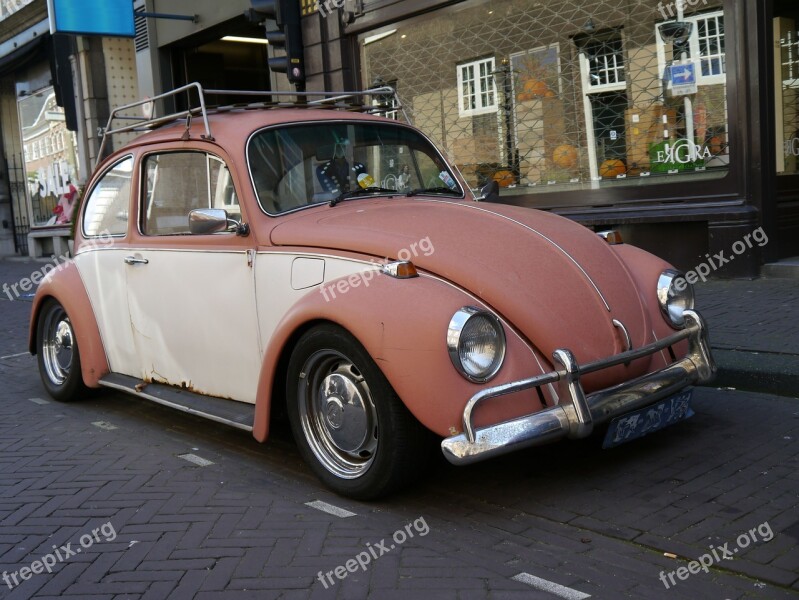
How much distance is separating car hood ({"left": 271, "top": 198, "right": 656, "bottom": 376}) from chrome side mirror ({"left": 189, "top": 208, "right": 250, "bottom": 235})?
0.79 feet

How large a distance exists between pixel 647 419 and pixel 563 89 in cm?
722

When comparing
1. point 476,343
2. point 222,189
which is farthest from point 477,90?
point 476,343

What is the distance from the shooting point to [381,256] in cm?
393

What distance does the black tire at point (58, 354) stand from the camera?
6.14 metres

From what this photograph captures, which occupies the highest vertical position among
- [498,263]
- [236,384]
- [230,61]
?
[230,61]

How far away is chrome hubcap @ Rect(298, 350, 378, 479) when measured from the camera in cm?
390

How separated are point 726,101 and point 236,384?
6.30m

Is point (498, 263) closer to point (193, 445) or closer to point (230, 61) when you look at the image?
point (193, 445)

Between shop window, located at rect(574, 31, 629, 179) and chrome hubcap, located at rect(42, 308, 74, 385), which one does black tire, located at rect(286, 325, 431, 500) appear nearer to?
chrome hubcap, located at rect(42, 308, 74, 385)

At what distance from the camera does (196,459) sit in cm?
484

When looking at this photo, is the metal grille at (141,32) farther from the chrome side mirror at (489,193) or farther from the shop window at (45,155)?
the chrome side mirror at (489,193)

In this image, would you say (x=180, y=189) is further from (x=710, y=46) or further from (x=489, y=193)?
(x=710, y=46)

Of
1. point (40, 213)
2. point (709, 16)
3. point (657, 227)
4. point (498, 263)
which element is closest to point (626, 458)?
point (498, 263)

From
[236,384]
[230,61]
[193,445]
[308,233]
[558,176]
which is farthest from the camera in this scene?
[230,61]
